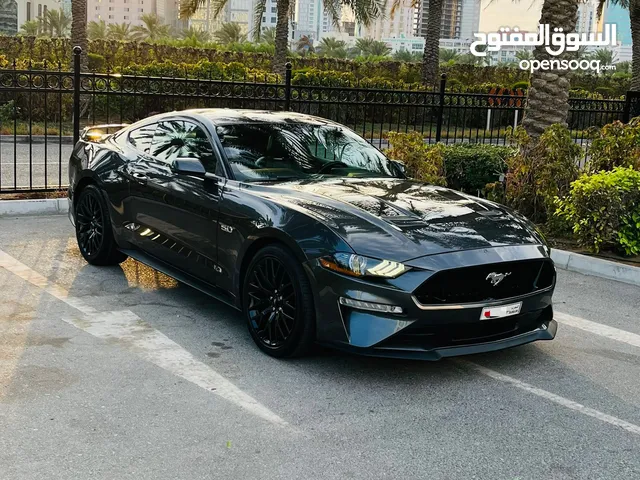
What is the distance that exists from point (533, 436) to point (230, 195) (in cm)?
266

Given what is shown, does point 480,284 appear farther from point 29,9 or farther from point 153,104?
point 29,9

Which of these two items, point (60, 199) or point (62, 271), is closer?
point (62, 271)

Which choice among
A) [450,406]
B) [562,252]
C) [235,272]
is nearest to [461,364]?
[450,406]

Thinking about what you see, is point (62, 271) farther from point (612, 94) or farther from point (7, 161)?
point (612, 94)

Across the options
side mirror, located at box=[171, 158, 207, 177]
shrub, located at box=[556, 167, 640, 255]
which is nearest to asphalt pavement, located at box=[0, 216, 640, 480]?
side mirror, located at box=[171, 158, 207, 177]

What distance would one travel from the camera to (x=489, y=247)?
4.95 meters

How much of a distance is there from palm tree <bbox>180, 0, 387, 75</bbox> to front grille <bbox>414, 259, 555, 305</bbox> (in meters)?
21.9

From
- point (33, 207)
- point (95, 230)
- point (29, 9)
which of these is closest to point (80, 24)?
point (33, 207)

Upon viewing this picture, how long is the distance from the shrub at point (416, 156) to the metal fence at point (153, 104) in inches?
35.6

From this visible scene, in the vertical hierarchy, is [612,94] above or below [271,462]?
above

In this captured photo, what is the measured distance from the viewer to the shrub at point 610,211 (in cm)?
830

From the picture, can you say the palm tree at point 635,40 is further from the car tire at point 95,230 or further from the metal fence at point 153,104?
the car tire at point 95,230

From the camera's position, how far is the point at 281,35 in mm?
26453

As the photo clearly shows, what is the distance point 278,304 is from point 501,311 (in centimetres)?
142
